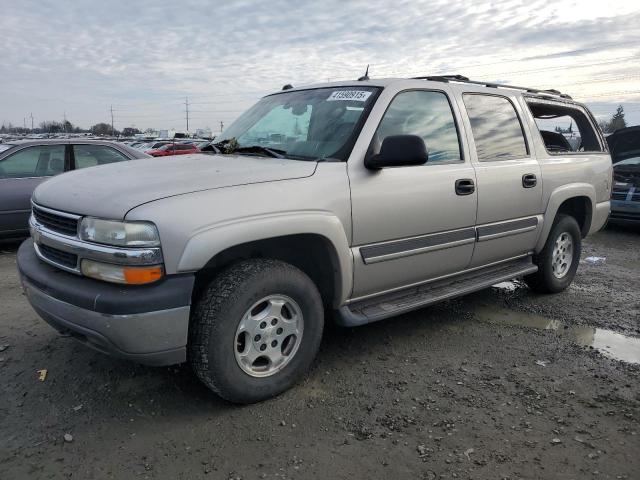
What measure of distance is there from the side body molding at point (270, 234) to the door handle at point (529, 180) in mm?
2040

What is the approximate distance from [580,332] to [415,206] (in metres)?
1.98

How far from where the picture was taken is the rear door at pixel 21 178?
673cm

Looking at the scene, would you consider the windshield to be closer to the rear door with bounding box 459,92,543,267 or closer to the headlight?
the rear door with bounding box 459,92,543,267

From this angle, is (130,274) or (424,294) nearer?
(130,274)

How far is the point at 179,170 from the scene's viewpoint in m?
3.08

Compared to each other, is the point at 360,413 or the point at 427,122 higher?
the point at 427,122

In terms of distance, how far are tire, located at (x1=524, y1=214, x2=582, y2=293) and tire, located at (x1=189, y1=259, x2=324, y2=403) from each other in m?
2.87

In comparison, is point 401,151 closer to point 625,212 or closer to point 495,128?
point 495,128

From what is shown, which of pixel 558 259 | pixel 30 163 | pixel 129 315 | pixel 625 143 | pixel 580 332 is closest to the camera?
pixel 129 315

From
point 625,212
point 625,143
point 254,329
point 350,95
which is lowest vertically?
point 625,212

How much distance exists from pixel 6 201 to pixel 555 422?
6757 mm

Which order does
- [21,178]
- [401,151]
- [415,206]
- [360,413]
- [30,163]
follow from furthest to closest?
[30,163]
[21,178]
[415,206]
[401,151]
[360,413]

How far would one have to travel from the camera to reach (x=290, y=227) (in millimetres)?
2887

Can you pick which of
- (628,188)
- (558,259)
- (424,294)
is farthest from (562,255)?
(628,188)
